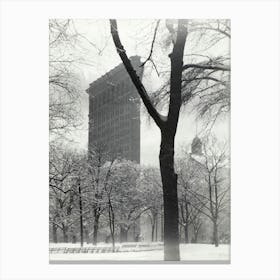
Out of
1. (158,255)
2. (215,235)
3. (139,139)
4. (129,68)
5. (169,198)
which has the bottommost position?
(158,255)

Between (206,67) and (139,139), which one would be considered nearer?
(139,139)

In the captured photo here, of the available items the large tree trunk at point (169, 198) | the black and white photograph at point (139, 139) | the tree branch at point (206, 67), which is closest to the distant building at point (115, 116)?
the black and white photograph at point (139, 139)

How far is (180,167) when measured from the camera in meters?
6.02

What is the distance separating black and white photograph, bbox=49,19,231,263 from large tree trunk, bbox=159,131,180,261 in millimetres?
11

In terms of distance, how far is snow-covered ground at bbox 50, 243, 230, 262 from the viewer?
5.89m

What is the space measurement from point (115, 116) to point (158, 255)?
1.55 meters

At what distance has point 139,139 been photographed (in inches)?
236

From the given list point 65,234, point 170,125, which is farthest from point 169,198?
point 65,234

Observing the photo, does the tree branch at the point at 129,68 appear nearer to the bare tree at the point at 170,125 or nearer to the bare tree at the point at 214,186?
the bare tree at the point at 170,125

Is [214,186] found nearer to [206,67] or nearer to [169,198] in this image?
[169,198]
